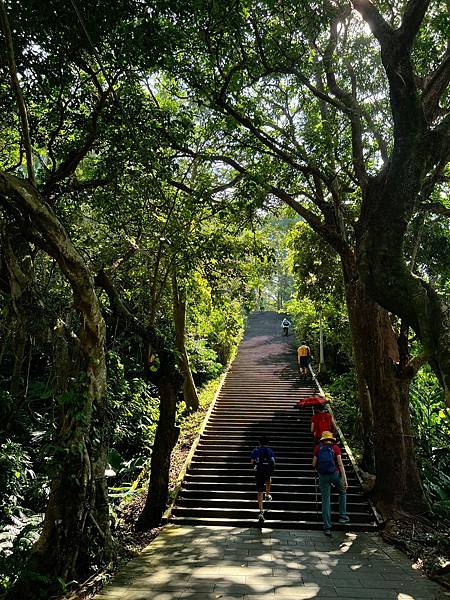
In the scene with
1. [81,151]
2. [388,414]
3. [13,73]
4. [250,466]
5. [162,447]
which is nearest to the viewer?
[13,73]

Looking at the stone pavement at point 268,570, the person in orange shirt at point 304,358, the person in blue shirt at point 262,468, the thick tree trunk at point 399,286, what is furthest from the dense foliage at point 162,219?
the person in orange shirt at point 304,358

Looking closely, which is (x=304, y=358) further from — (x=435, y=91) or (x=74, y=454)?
(x=74, y=454)

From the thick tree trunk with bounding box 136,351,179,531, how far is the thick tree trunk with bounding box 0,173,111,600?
232cm

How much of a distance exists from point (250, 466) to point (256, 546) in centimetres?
401

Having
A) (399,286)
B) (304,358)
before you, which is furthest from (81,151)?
(304,358)

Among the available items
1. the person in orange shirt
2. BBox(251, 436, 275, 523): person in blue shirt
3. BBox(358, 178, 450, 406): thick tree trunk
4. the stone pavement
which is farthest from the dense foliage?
the person in orange shirt

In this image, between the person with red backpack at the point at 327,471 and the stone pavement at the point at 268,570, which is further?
the person with red backpack at the point at 327,471

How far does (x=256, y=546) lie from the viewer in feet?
23.8

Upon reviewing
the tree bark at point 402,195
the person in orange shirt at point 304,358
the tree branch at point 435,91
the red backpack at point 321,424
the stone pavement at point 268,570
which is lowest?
the stone pavement at point 268,570

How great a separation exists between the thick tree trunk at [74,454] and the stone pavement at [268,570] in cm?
59

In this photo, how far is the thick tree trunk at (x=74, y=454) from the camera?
477cm

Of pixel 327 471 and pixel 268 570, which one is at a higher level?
pixel 327 471

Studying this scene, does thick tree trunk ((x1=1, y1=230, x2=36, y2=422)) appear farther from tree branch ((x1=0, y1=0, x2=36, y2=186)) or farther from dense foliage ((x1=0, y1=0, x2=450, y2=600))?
tree branch ((x1=0, y1=0, x2=36, y2=186))

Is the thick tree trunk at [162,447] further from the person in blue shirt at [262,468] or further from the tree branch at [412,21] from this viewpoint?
the tree branch at [412,21]
